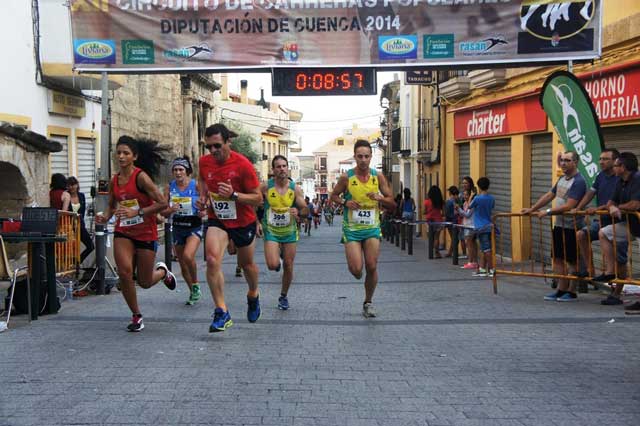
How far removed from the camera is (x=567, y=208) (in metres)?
9.20

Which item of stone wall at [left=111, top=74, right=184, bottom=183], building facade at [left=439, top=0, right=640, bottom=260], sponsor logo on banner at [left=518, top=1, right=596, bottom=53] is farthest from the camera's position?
stone wall at [left=111, top=74, right=184, bottom=183]

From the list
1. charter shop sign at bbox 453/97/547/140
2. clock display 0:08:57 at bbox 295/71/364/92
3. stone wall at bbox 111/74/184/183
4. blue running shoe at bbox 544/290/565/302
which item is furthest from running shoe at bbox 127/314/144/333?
stone wall at bbox 111/74/184/183

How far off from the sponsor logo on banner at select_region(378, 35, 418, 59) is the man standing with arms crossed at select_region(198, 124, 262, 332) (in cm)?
648

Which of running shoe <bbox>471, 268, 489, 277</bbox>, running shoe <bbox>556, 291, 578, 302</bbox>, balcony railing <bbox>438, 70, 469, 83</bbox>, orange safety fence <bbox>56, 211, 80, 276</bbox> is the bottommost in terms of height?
running shoe <bbox>471, 268, 489, 277</bbox>

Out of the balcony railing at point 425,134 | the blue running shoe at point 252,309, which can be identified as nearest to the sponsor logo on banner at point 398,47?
the blue running shoe at point 252,309

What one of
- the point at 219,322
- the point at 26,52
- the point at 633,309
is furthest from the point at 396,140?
the point at 219,322

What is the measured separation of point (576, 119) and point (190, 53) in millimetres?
6749

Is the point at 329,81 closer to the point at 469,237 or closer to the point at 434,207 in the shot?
the point at 469,237

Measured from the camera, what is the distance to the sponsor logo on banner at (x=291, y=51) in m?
13.1

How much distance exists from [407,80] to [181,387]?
2036 cm

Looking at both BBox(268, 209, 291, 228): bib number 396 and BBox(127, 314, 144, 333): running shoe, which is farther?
BBox(268, 209, 291, 228): bib number 396

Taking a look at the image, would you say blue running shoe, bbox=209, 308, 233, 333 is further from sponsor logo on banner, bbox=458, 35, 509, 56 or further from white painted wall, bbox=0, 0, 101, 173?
white painted wall, bbox=0, 0, 101, 173

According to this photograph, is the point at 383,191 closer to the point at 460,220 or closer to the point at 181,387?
the point at 181,387

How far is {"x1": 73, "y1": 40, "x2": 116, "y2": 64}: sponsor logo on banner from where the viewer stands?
13.2 m
